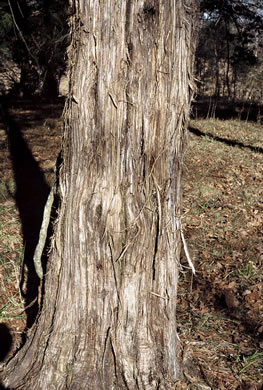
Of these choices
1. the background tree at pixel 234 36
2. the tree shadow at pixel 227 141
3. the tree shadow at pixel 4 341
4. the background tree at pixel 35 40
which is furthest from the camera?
the background tree at pixel 35 40

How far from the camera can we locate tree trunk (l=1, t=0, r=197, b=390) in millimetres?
2307

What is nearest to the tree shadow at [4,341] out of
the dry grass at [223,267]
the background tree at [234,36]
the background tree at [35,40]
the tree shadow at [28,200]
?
the tree shadow at [28,200]

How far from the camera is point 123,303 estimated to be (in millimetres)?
2574

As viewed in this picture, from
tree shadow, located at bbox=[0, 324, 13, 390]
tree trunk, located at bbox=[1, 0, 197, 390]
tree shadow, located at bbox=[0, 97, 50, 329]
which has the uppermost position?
tree trunk, located at bbox=[1, 0, 197, 390]

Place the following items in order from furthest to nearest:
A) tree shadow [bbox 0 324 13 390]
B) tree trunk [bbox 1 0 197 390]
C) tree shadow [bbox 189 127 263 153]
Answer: tree shadow [bbox 189 127 263 153] < tree shadow [bbox 0 324 13 390] < tree trunk [bbox 1 0 197 390]

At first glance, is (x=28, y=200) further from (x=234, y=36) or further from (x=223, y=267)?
(x=234, y=36)

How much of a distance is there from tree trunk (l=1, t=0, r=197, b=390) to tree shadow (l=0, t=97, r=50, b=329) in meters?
1.02

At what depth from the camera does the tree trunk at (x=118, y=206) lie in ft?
7.57

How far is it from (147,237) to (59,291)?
2.16ft

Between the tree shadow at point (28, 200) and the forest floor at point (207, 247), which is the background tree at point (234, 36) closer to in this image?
the forest floor at point (207, 247)

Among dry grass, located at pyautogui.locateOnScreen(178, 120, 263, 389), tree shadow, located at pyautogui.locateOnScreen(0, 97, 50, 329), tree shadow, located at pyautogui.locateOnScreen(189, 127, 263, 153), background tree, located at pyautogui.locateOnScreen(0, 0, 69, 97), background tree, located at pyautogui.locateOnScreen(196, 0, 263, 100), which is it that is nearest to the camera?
dry grass, located at pyautogui.locateOnScreen(178, 120, 263, 389)

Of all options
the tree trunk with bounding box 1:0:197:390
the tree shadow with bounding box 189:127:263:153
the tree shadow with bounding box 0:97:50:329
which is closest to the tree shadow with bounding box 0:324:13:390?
the tree shadow with bounding box 0:97:50:329

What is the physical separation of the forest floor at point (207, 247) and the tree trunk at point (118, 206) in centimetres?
44

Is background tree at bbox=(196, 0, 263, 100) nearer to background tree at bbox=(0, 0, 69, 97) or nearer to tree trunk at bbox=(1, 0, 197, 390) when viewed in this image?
tree trunk at bbox=(1, 0, 197, 390)
